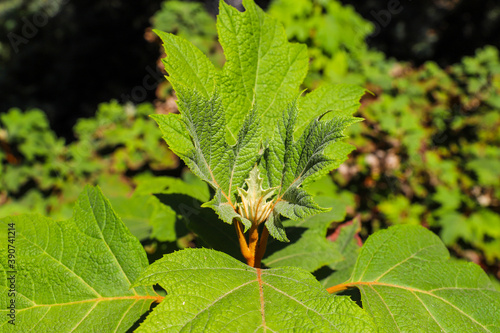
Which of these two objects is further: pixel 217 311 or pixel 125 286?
pixel 125 286

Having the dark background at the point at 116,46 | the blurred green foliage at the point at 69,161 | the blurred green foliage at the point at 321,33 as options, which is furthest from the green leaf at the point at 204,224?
the dark background at the point at 116,46

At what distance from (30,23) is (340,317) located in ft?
36.2

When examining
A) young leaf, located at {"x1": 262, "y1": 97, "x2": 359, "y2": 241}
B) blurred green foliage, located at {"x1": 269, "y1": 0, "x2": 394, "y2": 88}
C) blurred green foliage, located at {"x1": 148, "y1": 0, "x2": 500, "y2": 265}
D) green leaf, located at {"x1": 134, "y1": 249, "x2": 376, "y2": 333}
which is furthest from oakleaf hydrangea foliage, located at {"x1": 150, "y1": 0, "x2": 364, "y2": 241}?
blurred green foliage, located at {"x1": 269, "y1": 0, "x2": 394, "y2": 88}

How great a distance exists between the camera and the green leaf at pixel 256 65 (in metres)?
0.91

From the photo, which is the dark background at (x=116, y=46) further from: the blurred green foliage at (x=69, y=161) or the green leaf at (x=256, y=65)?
the green leaf at (x=256, y=65)

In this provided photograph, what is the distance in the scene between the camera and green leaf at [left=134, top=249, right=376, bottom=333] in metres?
0.63

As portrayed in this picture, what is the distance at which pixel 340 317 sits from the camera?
2.16 feet

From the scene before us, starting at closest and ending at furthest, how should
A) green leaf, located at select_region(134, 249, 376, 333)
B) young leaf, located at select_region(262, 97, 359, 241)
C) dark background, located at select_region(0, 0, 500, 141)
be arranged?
green leaf, located at select_region(134, 249, 376, 333), young leaf, located at select_region(262, 97, 359, 241), dark background, located at select_region(0, 0, 500, 141)

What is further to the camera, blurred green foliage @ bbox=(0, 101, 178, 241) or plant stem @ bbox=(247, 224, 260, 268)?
blurred green foliage @ bbox=(0, 101, 178, 241)

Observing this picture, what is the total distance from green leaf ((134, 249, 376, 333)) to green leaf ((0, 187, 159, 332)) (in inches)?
8.7

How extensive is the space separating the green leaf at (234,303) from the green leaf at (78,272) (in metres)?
0.22

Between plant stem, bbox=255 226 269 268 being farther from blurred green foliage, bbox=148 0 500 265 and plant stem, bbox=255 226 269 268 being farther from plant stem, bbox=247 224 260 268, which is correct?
blurred green foliage, bbox=148 0 500 265

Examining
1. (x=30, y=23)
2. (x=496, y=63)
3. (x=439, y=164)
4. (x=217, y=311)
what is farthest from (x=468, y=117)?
(x=30, y=23)

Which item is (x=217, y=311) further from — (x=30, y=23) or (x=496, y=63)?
(x=30, y=23)
